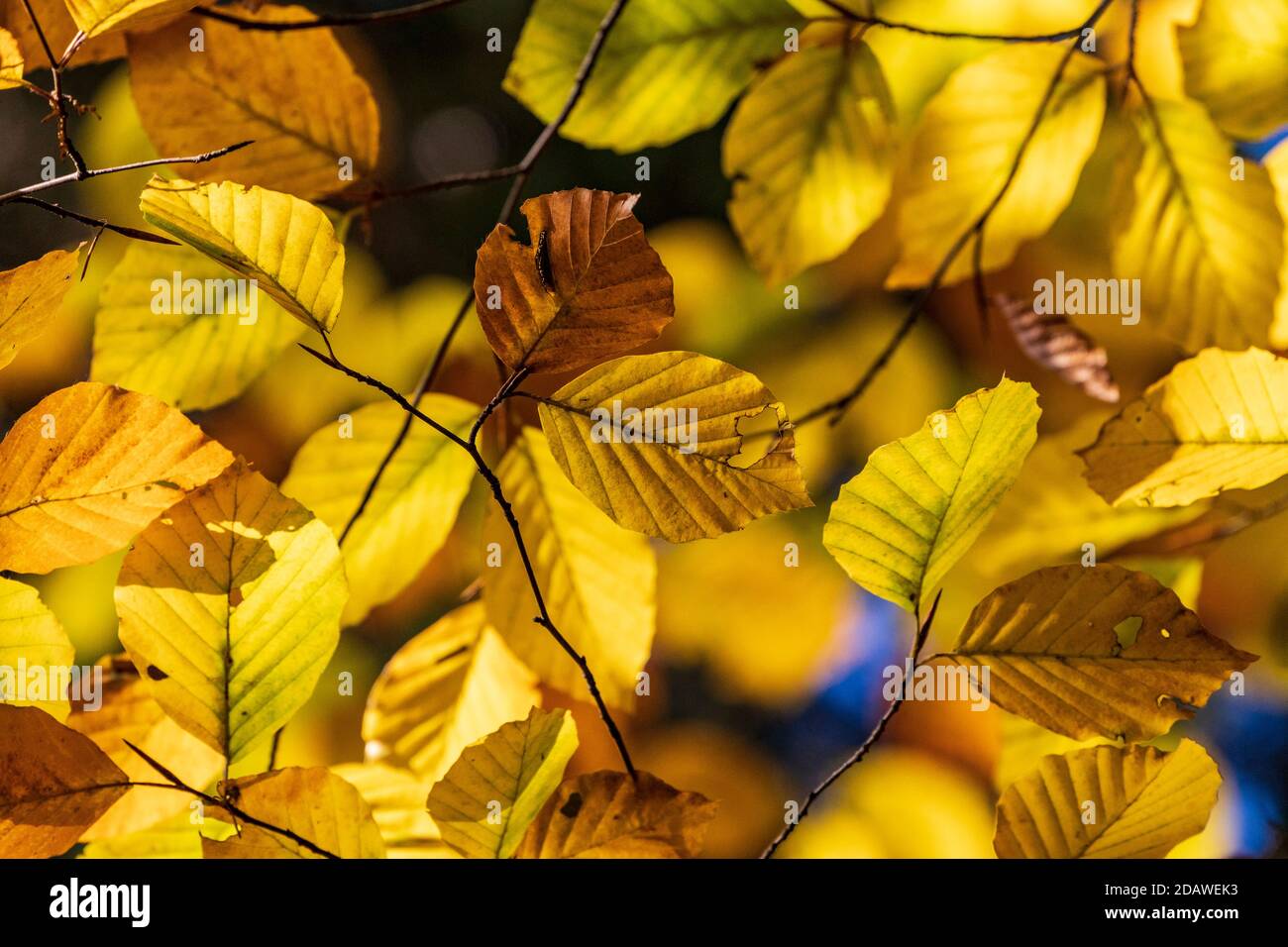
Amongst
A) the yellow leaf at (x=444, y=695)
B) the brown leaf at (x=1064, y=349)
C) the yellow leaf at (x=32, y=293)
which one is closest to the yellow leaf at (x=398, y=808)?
the yellow leaf at (x=444, y=695)

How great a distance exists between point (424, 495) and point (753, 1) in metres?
0.15

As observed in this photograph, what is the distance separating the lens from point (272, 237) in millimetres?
156

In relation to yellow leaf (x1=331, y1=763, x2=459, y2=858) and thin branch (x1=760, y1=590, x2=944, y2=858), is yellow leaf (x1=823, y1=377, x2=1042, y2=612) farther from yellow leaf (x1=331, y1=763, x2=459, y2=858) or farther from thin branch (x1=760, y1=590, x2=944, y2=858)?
yellow leaf (x1=331, y1=763, x2=459, y2=858)

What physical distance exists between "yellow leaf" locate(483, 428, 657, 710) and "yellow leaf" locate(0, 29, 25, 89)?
0.41 ft

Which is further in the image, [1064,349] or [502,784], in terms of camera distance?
[1064,349]

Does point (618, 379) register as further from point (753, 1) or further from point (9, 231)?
point (9, 231)

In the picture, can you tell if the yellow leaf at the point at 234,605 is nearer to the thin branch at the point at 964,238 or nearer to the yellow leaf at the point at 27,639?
the yellow leaf at the point at 27,639

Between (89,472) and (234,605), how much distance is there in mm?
36

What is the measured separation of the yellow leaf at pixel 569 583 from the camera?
0.21 metres

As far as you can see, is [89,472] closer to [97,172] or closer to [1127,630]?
[97,172]

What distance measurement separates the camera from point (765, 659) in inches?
17.4

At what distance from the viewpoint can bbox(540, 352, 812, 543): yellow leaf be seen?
0.16 meters

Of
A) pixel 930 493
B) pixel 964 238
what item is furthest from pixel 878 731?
pixel 964 238
